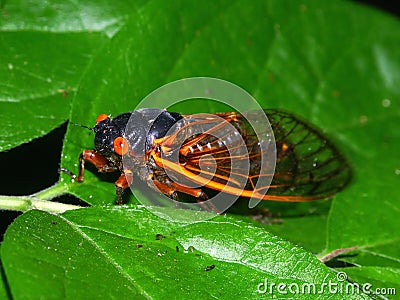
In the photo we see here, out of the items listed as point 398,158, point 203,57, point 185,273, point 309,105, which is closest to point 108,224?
point 185,273

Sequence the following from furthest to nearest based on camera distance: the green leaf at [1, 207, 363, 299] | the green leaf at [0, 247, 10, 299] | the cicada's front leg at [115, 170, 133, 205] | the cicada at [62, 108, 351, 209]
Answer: the cicada at [62, 108, 351, 209] < the cicada's front leg at [115, 170, 133, 205] < the green leaf at [0, 247, 10, 299] < the green leaf at [1, 207, 363, 299]

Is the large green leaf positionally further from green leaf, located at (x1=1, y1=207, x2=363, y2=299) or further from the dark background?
the dark background

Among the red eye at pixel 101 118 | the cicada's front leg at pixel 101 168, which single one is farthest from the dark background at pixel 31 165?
the red eye at pixel 101 118

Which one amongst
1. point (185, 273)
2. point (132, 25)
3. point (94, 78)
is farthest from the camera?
point (132, 25)

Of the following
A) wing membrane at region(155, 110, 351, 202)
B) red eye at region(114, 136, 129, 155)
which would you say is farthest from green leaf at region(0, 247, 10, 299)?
wing membrane at region(155, 110, 351, 202)

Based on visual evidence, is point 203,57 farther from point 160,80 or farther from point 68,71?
point 68,71

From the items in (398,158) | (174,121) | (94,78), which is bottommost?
(398,158)

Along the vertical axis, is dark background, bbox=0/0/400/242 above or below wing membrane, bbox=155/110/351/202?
below
